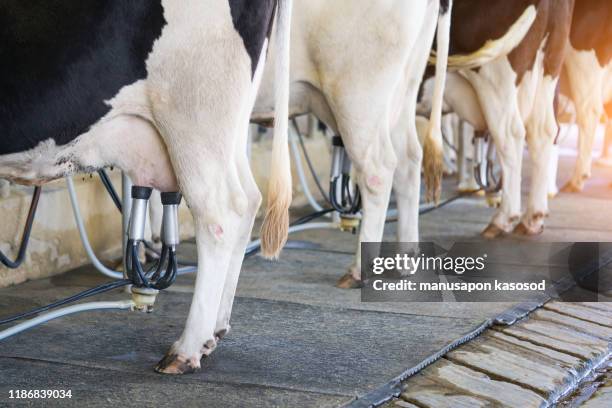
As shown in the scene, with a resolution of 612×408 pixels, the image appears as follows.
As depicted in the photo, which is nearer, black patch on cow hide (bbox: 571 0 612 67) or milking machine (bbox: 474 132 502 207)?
milking machine (bbox: 474 132 502 207)

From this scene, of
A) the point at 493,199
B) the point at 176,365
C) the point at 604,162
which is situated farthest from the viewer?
the point at 604,162

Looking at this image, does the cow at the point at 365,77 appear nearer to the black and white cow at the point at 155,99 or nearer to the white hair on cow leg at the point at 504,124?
the black and white cow at the point at 155,99

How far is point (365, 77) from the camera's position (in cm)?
521

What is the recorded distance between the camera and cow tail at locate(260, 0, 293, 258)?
4145 mm

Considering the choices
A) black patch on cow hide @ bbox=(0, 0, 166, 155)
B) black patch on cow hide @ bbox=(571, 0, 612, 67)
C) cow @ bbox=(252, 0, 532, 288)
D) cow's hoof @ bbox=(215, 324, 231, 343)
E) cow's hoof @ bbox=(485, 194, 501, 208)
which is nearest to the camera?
black patch on cow hide @ bbox=(0, 0, 166, 155)

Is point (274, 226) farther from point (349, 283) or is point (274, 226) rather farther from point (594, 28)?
point (594, 28)

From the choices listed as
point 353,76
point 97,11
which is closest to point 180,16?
point 97,11

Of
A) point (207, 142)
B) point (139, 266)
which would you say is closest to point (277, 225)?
point (207, 142)

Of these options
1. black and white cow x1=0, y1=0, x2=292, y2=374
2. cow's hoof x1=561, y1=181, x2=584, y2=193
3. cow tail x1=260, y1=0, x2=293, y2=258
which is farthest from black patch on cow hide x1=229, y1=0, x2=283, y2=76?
cow's hoof x1=561, y1=181, x2=584, y2=193

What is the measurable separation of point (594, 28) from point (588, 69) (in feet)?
1.21

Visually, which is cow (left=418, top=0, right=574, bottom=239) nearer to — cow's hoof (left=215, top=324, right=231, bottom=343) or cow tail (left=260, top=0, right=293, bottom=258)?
cow tail (left=260, top=0, right=293, bottom=258)

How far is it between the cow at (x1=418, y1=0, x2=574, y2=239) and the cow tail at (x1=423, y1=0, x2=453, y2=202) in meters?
0.80

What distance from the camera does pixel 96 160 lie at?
3965 mm

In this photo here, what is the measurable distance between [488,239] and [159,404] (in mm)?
3674
